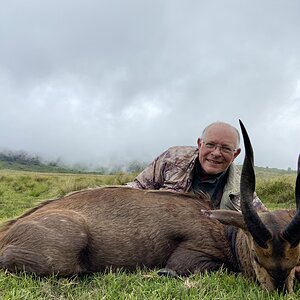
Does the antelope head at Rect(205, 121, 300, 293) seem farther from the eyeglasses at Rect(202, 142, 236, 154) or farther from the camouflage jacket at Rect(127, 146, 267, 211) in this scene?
the eyeglasses at Rect(202, 142, 236, 154)

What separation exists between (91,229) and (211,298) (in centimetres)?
192

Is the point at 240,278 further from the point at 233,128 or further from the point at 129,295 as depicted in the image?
the point at 233,128

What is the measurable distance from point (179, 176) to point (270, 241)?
269 centimetres

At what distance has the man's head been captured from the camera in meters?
7.11

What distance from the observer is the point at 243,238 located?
18.9ft

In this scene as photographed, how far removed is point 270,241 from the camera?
485 cm

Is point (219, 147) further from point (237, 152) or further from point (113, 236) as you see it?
point (113, 236)

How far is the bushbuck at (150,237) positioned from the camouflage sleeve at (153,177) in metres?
1.16

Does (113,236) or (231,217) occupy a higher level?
(231,217)

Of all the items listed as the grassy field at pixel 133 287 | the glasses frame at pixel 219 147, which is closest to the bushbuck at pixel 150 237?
the grassy field at pixel 133 287

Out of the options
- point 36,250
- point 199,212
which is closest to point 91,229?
point 36,250

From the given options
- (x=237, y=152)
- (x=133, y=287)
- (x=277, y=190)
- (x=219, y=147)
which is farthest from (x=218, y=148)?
(x=277, y=190)

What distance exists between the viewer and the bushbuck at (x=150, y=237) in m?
4.93

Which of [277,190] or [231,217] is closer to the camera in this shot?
[231,217]
